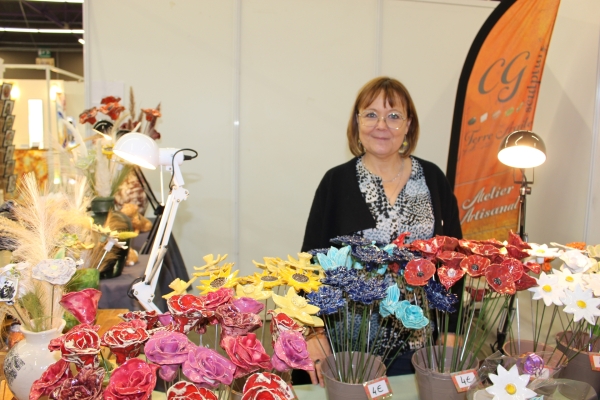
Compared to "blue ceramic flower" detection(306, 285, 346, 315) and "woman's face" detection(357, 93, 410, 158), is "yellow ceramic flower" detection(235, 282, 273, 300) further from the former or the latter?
"woman's face" detection(357, 93, 410, 158)

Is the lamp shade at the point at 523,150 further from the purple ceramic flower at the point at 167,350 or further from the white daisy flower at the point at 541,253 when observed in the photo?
the purple ceramic flower at the point at 167,350

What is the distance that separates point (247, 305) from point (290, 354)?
0.41ft

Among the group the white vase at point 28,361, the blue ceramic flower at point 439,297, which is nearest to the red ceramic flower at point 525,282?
the blue ceramic flower at point 439,297

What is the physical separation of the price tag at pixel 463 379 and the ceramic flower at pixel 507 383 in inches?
3.5

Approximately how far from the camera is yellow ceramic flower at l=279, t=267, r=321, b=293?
893 mm

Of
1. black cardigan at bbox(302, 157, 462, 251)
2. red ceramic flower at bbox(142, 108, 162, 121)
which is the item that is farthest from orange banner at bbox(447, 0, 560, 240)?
red ceramic flower at bbox(142, 108, 162, 121)

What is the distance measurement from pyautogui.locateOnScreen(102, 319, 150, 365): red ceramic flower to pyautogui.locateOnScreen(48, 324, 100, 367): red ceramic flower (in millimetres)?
15

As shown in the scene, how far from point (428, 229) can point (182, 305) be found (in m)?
1.02

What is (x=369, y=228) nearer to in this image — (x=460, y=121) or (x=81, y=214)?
(x=81, y=214)

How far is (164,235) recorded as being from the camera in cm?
122

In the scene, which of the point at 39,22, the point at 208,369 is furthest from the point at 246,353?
the point at 39,22

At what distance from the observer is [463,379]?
885 mm

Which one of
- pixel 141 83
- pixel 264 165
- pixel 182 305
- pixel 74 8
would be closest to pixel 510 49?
pixel 264 165

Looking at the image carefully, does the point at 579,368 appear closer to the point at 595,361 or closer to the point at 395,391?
the point at 595,361
